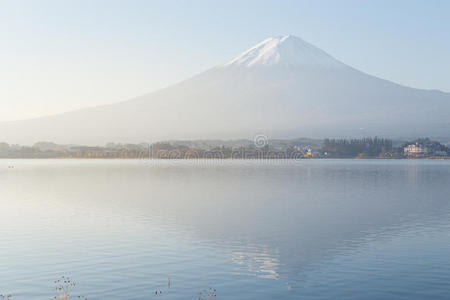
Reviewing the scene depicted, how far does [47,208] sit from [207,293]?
95.2ft

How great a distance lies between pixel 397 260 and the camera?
20.9 m

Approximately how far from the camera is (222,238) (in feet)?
86.4

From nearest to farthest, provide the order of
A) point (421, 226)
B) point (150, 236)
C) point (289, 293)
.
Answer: point (289, 293) → point (150, 236) → point (421, 226)

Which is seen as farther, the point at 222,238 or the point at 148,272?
the point at 222,238

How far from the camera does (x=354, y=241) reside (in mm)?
25297

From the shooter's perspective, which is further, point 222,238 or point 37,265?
point 222,238

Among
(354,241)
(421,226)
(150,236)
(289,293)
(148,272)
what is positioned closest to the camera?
(289,293)

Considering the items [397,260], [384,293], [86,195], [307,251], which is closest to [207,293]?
[384,293]

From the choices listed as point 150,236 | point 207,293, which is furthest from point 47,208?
point 207,293

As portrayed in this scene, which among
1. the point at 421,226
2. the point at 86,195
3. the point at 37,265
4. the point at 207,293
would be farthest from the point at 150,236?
the point at 86,195

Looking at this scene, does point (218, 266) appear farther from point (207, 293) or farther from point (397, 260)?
point (397, 260)

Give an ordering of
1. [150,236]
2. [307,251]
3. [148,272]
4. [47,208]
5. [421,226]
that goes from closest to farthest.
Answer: [148,272] < [307,251] < [150,236] < [421,226] < [47,208]

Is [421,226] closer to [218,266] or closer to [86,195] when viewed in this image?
[218,266]

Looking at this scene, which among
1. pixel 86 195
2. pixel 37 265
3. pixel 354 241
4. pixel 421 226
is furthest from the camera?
pixel 86 195
